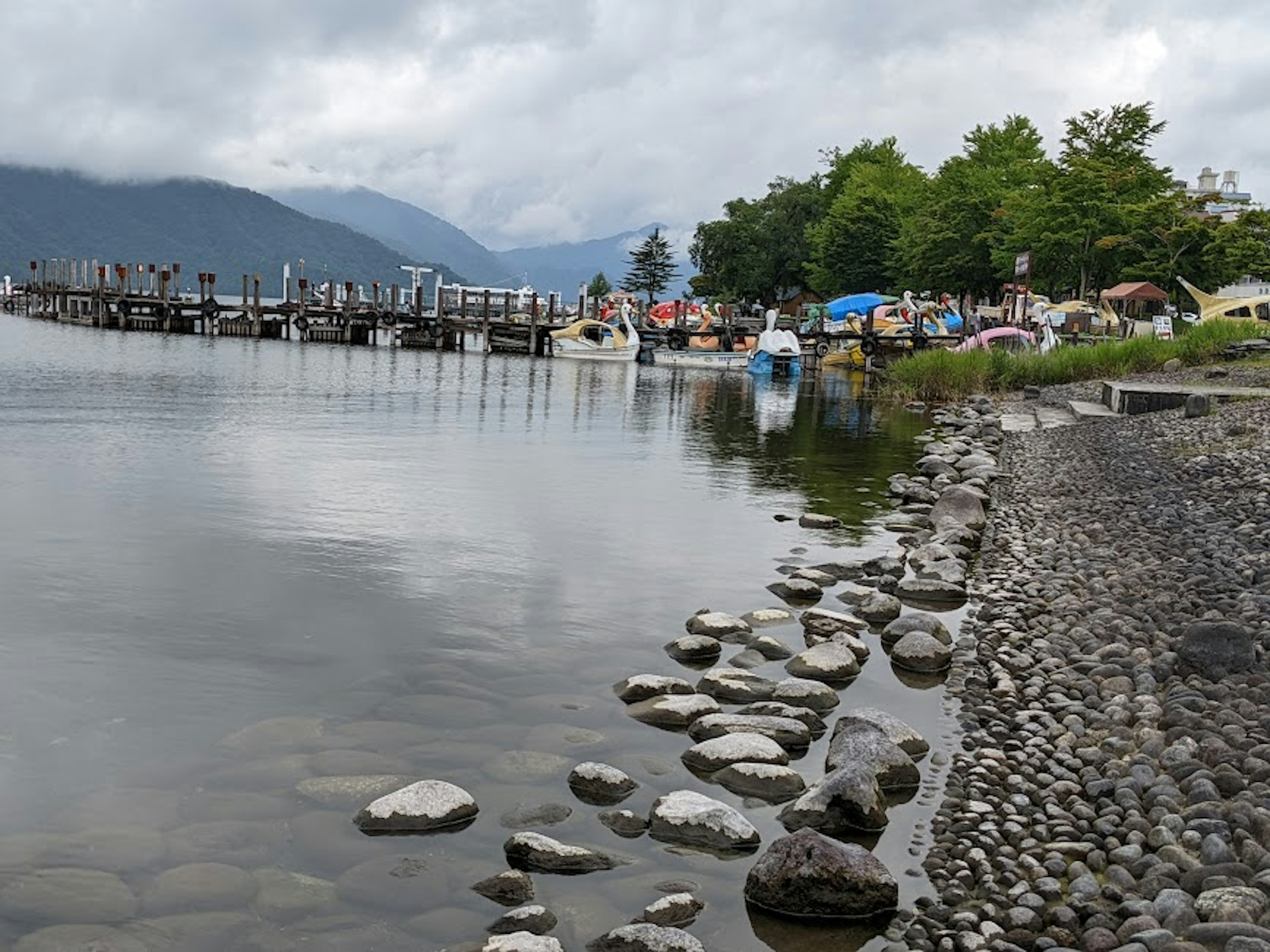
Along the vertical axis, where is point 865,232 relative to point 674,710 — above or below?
above

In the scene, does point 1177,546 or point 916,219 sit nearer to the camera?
point 1177,546

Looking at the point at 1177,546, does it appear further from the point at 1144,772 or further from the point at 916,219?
the point at 916,219

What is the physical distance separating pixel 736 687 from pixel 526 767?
176 cm

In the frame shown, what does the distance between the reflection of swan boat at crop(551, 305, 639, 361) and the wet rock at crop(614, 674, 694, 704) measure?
5174 centimetres

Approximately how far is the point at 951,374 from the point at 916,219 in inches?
1564

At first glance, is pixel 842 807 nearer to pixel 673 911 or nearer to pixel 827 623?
pixel 673 911

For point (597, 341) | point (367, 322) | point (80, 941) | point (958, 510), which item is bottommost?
point (80, 941)

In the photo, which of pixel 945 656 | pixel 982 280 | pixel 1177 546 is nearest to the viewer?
pixel 945 656

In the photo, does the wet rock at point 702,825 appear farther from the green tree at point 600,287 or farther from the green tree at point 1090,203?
the green tree at point 600,287

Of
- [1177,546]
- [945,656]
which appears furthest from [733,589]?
[1177,546]

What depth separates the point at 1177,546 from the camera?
10.2 meters

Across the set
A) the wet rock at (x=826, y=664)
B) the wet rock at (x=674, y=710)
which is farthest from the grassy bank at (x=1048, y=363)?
the wet rock at (x=674, y=710)

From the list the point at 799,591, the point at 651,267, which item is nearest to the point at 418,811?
the point at 799,591

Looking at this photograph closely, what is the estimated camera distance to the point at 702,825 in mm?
5984
